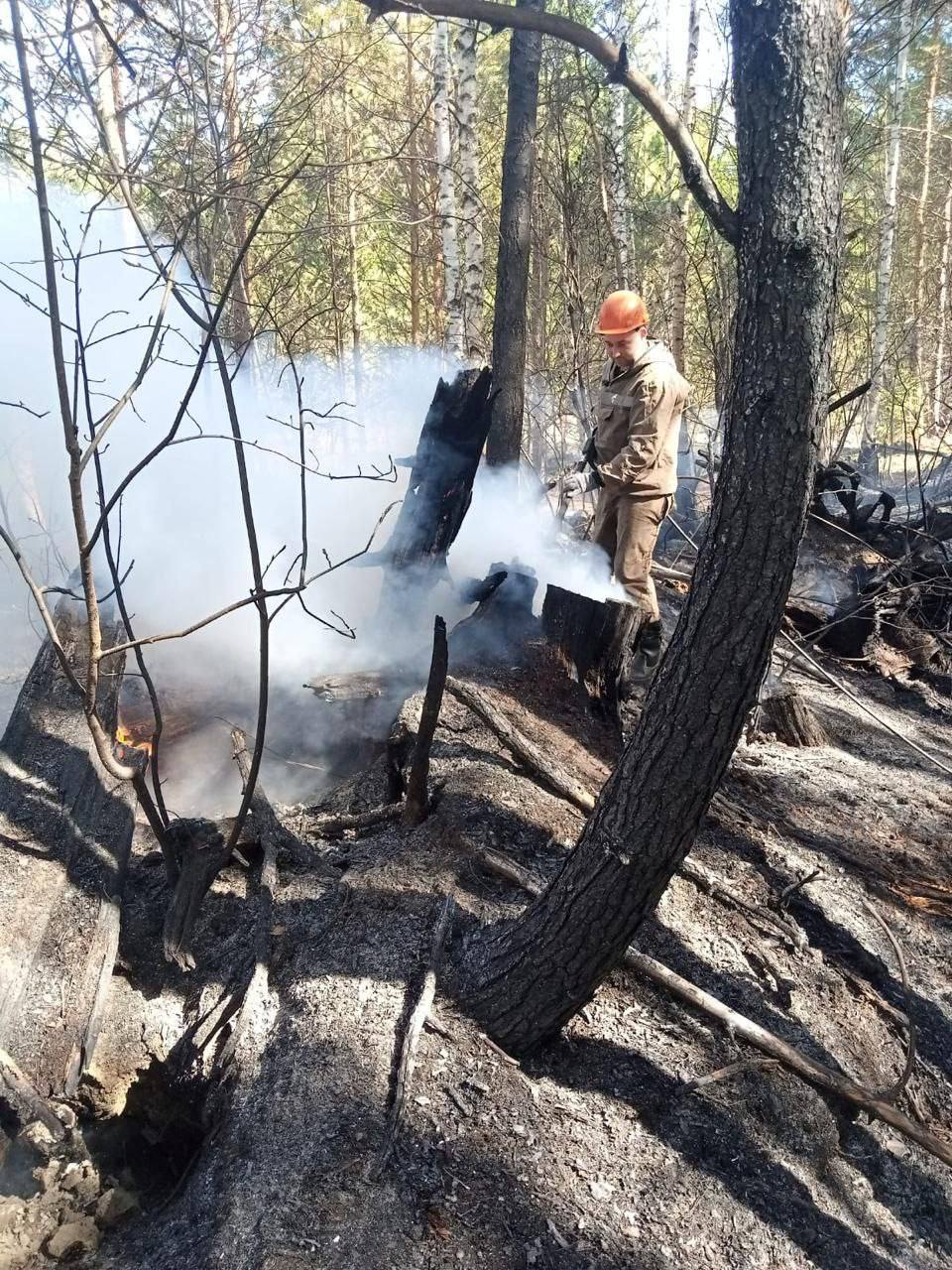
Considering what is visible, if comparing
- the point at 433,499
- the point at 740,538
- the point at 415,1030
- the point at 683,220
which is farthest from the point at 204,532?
the point at 683,220

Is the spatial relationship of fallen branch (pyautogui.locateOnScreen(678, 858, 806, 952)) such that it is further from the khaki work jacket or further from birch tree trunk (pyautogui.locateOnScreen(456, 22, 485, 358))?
birch tree trunk (pyautogui.locateOnScreen(456, 22, 485, 358))

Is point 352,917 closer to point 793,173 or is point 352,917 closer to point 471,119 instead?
point 793,173

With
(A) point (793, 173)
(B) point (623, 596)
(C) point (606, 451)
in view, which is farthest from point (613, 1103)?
(C) point (606, 451)

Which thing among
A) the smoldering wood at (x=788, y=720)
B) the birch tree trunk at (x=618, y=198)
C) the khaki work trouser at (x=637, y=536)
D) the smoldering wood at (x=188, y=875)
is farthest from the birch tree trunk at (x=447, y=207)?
the smoldering wood at (x=188, y=875)

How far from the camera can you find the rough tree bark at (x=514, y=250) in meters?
6.78

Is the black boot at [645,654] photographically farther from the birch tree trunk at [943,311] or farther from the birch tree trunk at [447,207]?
the birch tree trunk at [943,311]

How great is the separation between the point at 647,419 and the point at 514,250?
2540 mm

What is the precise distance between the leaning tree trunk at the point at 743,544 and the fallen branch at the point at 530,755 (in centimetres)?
121

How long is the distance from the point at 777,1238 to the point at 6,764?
342 centimetres

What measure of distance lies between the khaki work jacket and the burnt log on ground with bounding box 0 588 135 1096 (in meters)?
3.41

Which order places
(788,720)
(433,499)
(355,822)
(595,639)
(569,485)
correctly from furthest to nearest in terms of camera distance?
(569,485) < (433,499) < (788,720) < (595,639) < (355,822)

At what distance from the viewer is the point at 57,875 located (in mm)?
3164

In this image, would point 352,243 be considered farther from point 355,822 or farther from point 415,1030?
point 415,1030

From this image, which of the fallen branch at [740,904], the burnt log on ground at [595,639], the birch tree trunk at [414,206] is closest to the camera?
the fallen branch at [740,904]
